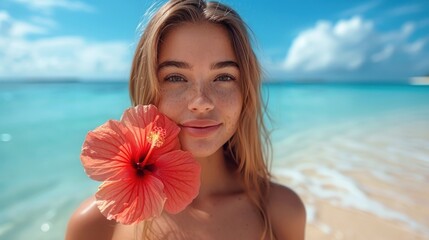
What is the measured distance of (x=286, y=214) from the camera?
68.2 inches

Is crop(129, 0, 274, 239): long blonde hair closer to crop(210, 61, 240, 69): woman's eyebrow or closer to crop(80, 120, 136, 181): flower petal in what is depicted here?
crop(210, 61, 240, 69): woman's eyebrow

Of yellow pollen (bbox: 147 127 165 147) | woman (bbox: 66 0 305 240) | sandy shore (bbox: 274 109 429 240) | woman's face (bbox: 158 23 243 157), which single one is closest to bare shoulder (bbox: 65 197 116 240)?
woman (bbox: 66 0 305 240)

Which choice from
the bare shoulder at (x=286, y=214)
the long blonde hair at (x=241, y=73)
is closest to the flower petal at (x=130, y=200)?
the long blonde hair at (x=241, y=73)

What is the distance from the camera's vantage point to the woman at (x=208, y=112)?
1338mm

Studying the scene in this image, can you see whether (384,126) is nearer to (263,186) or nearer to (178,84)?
(263,186)

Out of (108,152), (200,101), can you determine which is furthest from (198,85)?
(108,152)

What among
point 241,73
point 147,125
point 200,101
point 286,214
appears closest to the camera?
point 147,125

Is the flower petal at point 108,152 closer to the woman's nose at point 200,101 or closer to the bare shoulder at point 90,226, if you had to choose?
the woman's nose at point 200,101

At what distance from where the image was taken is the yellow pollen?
1.02 meters

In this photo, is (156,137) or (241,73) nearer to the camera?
(156,137)

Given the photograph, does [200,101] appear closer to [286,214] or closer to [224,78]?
[224,78]

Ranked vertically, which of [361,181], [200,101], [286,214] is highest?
[200,101]

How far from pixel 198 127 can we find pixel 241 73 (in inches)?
14.1

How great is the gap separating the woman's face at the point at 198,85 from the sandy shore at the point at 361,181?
210 cm
